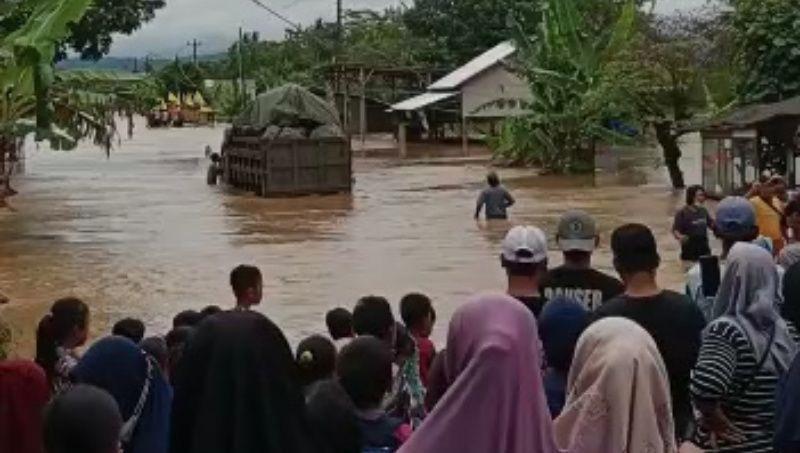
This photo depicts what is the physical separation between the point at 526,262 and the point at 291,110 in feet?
84.4

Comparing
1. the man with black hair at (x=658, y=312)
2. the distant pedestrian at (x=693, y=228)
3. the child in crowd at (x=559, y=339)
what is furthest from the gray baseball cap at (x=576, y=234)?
the distant pedestrian at (x=693, y=228)

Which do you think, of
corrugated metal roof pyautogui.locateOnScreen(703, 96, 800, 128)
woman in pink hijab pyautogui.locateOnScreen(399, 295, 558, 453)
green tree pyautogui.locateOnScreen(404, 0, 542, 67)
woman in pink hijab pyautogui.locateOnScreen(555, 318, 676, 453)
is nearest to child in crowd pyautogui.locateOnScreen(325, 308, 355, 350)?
woman in pink hijab pyautogui.locateOnScreen(555, 318, 676, 453)

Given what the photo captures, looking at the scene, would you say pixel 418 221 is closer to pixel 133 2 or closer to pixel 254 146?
pixel 254 146

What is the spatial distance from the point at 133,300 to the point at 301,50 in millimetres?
63580

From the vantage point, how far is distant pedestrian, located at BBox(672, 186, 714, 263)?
12.0 meters

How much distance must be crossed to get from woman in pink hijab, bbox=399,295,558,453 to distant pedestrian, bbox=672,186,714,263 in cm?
777

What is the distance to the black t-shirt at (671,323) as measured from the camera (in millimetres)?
4867

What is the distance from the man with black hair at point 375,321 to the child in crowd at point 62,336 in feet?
3.59

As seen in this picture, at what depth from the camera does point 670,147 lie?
28734mm

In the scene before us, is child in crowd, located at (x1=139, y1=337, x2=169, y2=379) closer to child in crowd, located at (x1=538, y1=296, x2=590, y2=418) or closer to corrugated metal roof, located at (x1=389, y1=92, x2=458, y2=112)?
child in crowd, located at (x1=538, y1=296, x2=590, y2=418)

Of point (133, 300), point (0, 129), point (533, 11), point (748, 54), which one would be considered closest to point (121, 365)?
point (133, 300)

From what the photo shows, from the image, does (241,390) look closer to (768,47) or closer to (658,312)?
(658,312)

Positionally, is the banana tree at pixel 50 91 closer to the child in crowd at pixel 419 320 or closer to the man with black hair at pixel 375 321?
the child in crowd at pixel 419 320

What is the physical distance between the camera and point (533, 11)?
46938 mm
